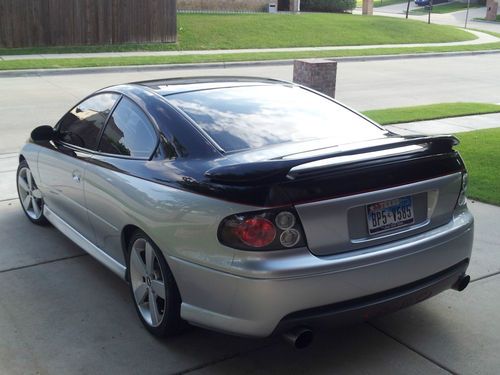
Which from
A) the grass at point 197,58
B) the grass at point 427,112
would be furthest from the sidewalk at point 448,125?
the grass at point 197,58

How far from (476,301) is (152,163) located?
7.97ft

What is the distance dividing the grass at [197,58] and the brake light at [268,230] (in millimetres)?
15908

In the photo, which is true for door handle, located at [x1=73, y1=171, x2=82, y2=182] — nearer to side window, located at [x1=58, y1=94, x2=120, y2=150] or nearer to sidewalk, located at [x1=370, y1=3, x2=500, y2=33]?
side window, located at [x1=58, y1=94, x2=120, y2=150]

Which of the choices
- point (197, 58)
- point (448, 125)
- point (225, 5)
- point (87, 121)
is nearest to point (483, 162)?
point (448, 125)

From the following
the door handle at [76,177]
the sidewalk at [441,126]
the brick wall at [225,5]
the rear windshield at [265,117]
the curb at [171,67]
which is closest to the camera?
the rear windshield at [265,117]

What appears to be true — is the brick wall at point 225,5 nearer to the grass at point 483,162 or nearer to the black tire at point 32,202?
the grass at point 483,162

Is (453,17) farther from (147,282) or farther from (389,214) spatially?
(147,282)

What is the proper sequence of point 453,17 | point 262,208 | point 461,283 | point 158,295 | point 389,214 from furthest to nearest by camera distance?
point 453,17, point 461,283, point 158,295, point 389,214, point 262,208

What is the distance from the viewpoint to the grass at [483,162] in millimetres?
6870

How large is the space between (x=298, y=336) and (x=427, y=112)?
987cm

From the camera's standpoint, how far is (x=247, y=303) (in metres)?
3.20

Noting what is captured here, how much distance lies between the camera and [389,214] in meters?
3.51

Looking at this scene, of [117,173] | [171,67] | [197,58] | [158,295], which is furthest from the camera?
[197,58]

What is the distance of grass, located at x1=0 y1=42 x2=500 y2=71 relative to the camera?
18.1 metres
